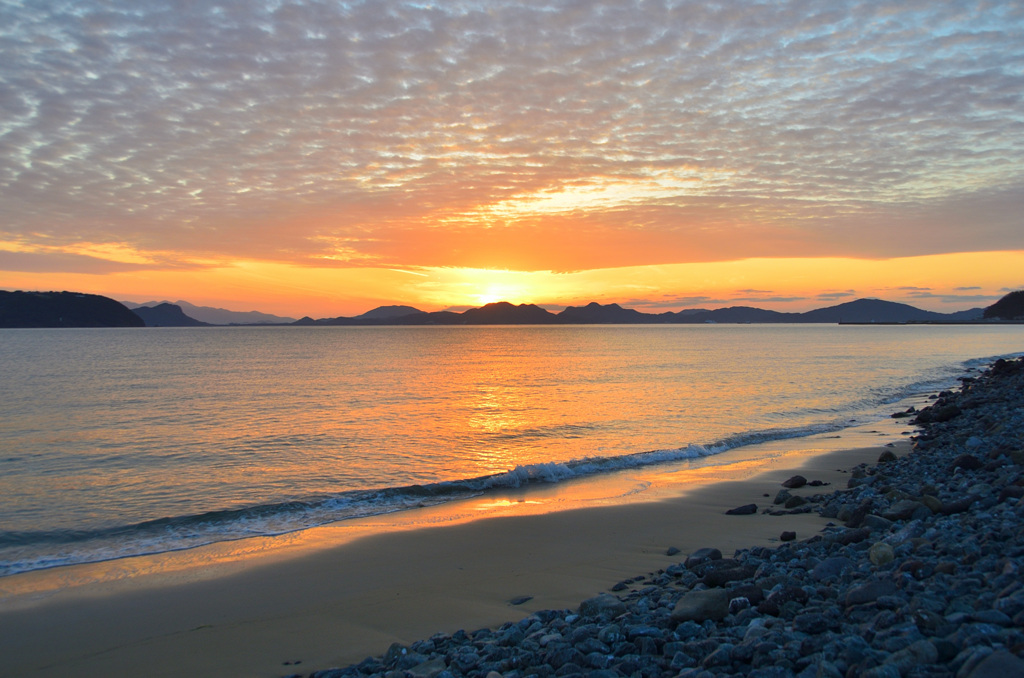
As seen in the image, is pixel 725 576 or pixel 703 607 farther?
pixel 725 576

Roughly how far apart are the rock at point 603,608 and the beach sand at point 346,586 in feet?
2.22

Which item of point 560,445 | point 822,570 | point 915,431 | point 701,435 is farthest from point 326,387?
point 822,570

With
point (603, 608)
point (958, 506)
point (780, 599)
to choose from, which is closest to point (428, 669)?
point (603, 608)

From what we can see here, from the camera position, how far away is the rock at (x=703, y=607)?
5.84 meters

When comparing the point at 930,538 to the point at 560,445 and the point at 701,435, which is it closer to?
the point at 560,445

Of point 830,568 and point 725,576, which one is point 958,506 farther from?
point 725,576

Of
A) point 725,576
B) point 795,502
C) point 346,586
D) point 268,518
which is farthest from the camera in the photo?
point 268,518

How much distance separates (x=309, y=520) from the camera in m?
13.2

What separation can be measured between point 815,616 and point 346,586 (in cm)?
667

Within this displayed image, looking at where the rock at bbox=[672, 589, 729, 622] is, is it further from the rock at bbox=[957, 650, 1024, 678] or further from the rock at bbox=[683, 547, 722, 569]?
the rock at bbox=[957, 650, 1024, 678]

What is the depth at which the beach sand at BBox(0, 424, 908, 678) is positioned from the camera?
7062 millimetres

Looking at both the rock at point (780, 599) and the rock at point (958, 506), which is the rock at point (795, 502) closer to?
the rock at point (958, 506)

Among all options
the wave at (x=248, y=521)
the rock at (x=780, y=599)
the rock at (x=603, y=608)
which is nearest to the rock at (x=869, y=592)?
the rock at (x=780, y=599)

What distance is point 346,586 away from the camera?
899 centimetres
